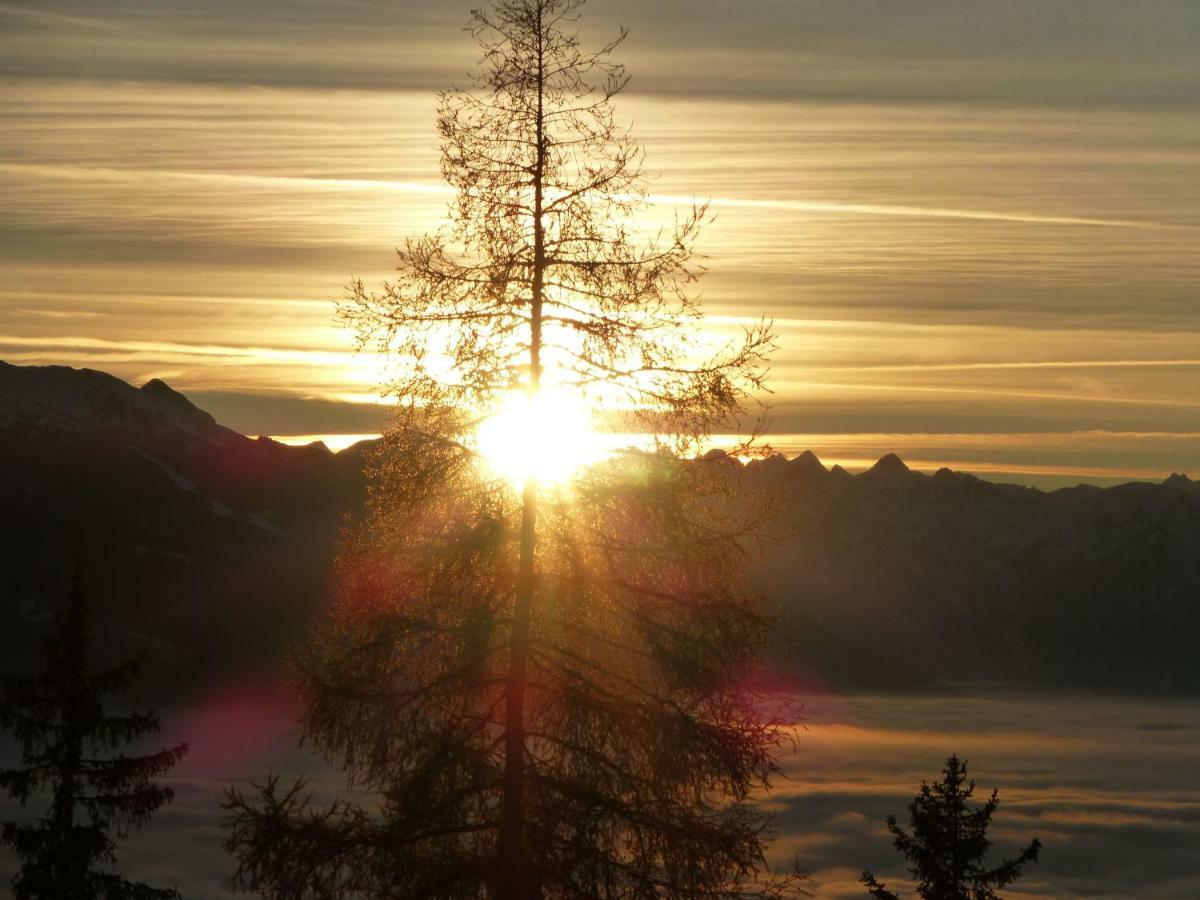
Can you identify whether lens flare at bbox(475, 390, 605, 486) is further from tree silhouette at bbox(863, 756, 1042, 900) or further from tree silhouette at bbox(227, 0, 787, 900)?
tree silhouette at bbox(863, 756, 1042, 900)

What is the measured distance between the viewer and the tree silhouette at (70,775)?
25.8 metres

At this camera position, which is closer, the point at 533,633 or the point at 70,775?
the point at 533,633

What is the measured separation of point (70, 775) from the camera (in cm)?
2530

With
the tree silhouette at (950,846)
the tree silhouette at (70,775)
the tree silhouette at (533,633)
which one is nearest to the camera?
the tree silhouette at (533,633)

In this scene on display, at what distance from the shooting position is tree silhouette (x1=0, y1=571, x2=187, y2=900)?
2577 cm

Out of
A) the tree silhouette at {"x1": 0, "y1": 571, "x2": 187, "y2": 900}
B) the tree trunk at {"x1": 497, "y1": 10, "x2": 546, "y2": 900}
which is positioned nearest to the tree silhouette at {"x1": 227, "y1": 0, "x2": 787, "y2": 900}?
the tree trunk at {"x1": 497, "y1": 10, "x2": 546, "y2": 900}

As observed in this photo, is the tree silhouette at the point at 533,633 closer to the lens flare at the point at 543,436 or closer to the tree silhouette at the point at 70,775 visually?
the lens flare at the point at 543,436

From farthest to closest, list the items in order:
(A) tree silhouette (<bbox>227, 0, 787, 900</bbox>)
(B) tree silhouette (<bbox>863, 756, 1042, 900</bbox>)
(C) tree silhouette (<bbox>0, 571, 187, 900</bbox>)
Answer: (B) tree silhouette (<bbox>863, 756, 1042, 900</bbox>)
(C) tree silhouette (<bbox>0, 571, 187, 900</bbox>)
(A) tree silhouette (<bbox>227, 0, 787, 900</bbox>)

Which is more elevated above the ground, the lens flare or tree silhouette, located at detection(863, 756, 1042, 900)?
the lens flare

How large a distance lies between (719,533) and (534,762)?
3.03 meters

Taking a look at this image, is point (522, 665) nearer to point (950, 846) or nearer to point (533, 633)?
point (533, 633)

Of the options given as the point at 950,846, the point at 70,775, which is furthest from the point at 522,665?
the point at 950,846

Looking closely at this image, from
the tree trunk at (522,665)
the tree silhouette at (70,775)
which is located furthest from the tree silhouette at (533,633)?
the tree silhouette at (70,775)

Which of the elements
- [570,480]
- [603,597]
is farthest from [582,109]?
[603,597]
